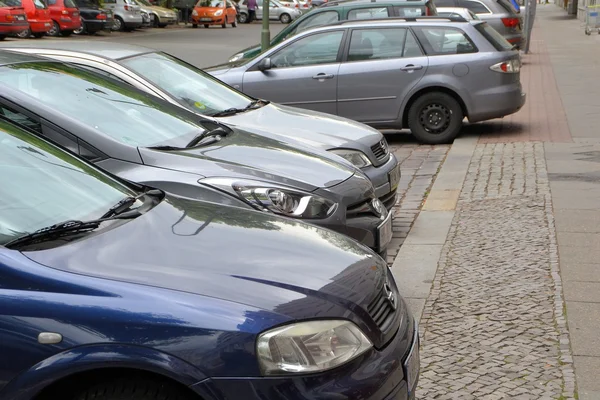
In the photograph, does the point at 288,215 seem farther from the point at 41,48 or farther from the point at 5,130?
the point at 41,48

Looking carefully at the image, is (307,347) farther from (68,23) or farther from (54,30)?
(68,23)

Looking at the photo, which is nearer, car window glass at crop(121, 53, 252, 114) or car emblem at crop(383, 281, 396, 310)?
car emblem at crop(383, 281, 396, 310)

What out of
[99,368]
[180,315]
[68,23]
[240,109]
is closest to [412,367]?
[180,315]

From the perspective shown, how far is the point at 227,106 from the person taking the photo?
8.44 metres

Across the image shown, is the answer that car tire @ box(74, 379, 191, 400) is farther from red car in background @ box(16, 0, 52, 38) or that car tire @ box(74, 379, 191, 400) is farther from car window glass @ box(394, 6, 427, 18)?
red car in background @ box(16, 0, 52, 38)

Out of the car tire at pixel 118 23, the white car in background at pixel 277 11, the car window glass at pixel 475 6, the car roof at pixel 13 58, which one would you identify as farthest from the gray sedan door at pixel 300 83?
the white car in background at pixel 277 11

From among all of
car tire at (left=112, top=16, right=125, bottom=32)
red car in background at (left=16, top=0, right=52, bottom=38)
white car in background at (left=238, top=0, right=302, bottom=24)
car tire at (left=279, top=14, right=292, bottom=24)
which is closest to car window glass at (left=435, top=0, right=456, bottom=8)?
red car in background at (left=16, top=0, right=52, bottom=38)

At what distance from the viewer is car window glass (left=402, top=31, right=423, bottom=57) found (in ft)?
42.0

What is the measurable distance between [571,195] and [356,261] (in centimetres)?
575

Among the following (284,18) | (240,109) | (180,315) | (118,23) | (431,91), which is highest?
Result: (180,315)

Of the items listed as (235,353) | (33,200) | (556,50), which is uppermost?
(33,200)

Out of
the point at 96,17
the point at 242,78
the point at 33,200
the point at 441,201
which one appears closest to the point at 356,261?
the point at 33,200

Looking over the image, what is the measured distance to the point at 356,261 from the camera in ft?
12.7

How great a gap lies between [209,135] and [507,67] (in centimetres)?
710
